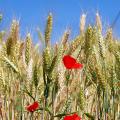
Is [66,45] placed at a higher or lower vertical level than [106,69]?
higher

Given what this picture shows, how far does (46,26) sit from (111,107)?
2.31ft

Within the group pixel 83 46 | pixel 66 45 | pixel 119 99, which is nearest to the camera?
pixel 119 99

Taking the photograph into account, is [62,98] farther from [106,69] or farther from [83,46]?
[106,69]

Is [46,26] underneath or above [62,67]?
above

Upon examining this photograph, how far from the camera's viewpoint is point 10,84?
8.08 feet

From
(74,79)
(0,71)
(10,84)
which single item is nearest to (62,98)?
(74,79)

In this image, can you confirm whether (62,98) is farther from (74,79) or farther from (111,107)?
(111,107)

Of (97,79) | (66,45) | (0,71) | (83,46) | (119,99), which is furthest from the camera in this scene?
(66,45)

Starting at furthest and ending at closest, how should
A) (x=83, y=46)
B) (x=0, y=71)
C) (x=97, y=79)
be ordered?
(x=83, y=46), (x=0, y=71), (x=97, y=79)

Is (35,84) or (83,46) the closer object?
(35,84)

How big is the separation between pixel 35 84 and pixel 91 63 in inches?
15.8

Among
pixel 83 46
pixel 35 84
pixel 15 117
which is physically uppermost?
pixel 83 46

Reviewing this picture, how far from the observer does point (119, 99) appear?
8.03 ft

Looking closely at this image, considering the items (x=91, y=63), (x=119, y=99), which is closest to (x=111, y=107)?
(x=119, y=99)
